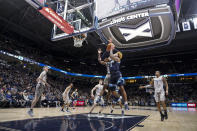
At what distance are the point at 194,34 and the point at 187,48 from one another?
555 centimetres

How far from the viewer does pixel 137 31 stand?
465 inches

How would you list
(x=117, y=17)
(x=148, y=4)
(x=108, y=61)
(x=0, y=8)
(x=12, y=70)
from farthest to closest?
(x=12, y=70)
(x=0, y=8)
(x=117, y=17)
(x=148, y=4)
(x=108, y=61)

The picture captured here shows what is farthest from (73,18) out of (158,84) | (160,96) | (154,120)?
(154,120)

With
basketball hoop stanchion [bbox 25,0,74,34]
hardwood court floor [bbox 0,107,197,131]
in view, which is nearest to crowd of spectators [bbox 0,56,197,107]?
hardwood court floor [bbox 0,107,197,131]

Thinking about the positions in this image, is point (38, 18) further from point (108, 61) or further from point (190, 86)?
point (190, 86)

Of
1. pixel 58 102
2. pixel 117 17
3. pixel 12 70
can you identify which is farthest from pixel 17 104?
pixel 117 17

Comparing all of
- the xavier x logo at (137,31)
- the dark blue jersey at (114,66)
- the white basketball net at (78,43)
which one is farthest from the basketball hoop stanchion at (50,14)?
the xavier x logo at (137,31)

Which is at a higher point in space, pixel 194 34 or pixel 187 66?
pixel 194 34

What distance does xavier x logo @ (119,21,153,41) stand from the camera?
1156 centimetres

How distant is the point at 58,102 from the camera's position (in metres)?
16.3

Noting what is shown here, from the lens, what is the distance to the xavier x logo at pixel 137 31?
11.6 meters

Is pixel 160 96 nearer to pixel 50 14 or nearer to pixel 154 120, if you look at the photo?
pixel 154 120

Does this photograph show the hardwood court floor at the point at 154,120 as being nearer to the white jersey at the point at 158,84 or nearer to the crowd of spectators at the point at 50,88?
the white jersey at the point at 158,84

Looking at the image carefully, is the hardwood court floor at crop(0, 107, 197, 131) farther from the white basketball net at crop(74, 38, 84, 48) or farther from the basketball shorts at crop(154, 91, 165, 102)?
the white basketball net at crop(74, 38, 84, 48)
